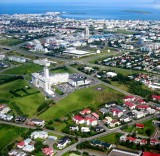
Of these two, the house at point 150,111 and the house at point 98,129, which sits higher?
the house at point 150,111

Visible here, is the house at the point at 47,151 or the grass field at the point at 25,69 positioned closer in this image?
Result: the house at the point at 47,151

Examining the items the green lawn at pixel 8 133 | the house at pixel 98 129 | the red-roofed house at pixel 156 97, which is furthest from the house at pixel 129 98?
the green lawn at pixel 8 133

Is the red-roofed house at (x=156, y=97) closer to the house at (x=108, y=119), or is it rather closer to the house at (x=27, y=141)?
the house at (x=108, y=119)

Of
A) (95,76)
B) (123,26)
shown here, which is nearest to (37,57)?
(95,76)

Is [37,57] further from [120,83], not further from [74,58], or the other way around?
[120,83]

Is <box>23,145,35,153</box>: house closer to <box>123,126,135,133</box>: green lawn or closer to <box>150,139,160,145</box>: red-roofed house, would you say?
<box>123,126,135,133</box>: green lawn

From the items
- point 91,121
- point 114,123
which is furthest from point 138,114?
point 91,121
